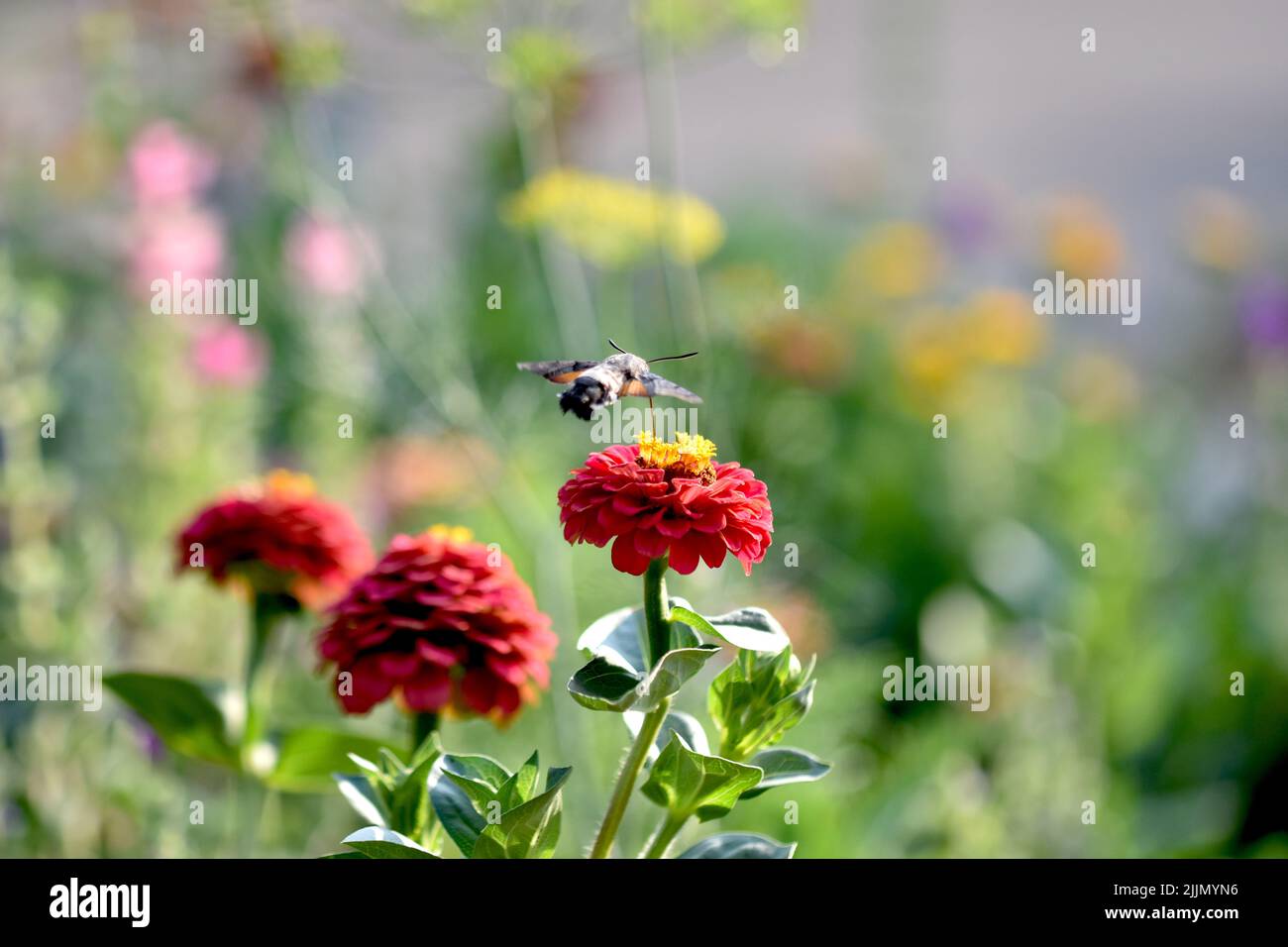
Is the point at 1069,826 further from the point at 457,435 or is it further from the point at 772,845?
the point at 772,845

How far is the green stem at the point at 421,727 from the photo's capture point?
0.58 metres

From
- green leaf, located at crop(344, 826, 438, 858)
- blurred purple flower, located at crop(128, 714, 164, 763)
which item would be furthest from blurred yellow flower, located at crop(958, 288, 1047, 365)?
green leaf, located at crop(344, 826, 438, 858)

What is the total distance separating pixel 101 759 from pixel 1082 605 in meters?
1.06

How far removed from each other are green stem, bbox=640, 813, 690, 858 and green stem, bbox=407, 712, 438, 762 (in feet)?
0.43

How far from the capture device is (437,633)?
0.56 m

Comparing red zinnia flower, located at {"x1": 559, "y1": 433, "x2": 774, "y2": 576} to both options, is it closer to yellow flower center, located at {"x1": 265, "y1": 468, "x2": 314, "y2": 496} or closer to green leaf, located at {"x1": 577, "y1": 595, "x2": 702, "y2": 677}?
green leaf, located at {"x1": 577, "y1": 595, "x2": 702, "y2": 677}

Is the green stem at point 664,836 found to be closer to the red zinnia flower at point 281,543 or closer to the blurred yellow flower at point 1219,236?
the red zinnia flower at point 281,543

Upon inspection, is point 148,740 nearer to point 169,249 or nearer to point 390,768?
point 169,249

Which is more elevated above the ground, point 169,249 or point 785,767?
point 169,249

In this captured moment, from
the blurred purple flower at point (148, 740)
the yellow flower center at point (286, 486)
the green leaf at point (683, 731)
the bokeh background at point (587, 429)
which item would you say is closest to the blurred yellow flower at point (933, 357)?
the bokeh background at point (587, 429)

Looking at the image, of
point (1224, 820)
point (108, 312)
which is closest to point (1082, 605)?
point (1224, 820)

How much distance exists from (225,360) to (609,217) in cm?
56

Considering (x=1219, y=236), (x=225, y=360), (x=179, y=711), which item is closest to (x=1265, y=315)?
(x=1219, y=236)

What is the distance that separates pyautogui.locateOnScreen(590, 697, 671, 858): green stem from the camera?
1.53 feet
